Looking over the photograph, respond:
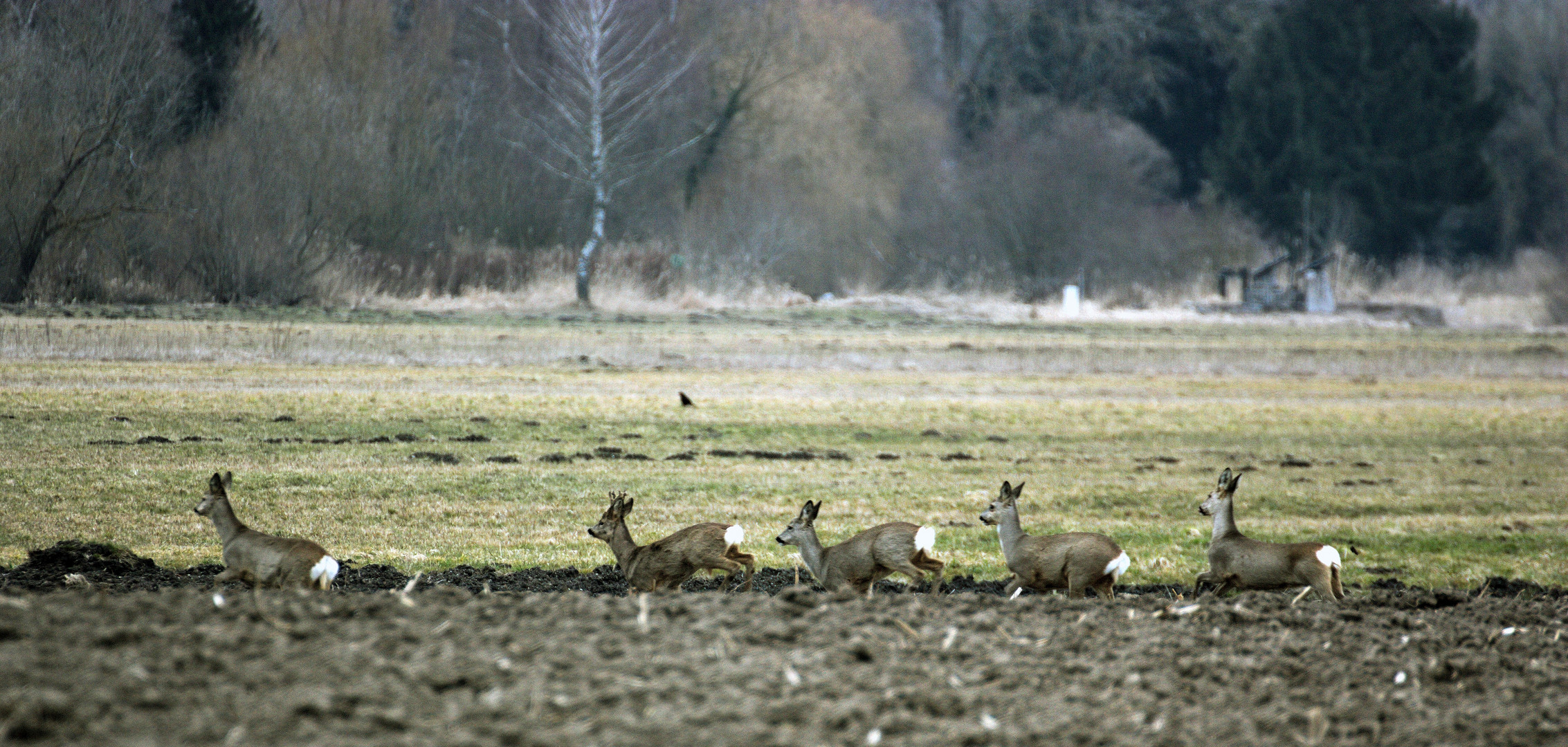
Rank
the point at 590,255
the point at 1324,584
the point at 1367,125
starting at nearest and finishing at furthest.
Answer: the point at 1324,584 → the point at 590,255 → the point at 1367,125

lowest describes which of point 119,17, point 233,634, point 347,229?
point 233,634

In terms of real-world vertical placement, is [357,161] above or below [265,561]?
above

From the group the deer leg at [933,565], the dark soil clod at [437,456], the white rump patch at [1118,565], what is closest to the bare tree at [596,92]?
the dark soil clod at [437,456]

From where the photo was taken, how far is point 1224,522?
29.0 ft

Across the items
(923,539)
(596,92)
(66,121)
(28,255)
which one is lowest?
(923,539)

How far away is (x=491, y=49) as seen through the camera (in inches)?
1886

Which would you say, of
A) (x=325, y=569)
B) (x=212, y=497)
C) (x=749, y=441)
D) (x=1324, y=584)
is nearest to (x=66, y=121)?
(x=749, y=441)

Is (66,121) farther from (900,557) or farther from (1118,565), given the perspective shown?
(1118,565)

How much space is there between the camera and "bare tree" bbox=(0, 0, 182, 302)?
79.1ft

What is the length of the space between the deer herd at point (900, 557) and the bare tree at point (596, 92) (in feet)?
101

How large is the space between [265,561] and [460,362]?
15.7 meters

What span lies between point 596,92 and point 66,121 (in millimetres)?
17504

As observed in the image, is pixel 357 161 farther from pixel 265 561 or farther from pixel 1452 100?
pixel 1452 100

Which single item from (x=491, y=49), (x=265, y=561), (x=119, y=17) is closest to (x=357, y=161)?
(x=119, y=17)
